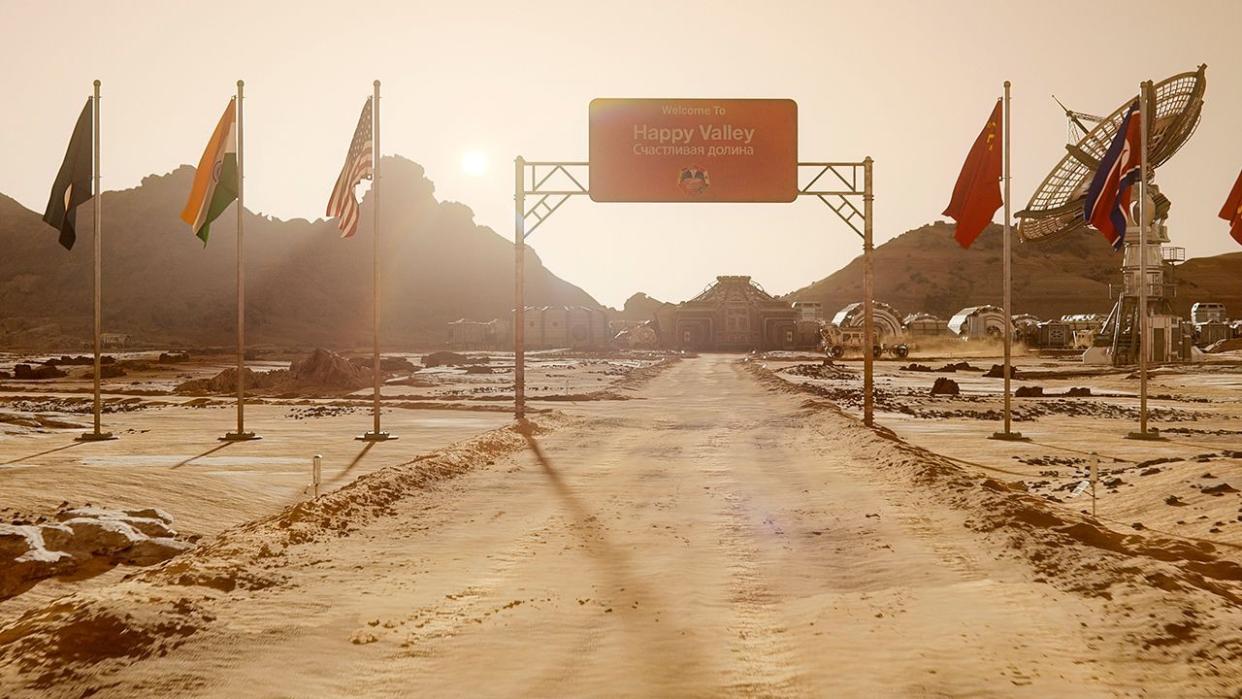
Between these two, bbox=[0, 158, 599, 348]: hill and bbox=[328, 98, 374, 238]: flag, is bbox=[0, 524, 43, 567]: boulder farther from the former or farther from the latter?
bbox=[0, 158, 599, 348]: hill

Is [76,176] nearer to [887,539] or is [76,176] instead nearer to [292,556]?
[292,556]

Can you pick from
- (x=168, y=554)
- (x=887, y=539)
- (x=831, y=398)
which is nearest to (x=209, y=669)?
(x=168, y=554)

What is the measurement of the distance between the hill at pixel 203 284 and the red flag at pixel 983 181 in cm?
12906

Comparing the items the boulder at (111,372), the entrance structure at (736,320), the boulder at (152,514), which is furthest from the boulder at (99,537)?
the entrance structure at (736,320)

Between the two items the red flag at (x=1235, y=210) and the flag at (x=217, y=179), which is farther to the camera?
the red flag at (x=1235, y=210)

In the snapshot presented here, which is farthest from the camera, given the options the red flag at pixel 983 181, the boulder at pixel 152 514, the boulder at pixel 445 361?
the boulder at pixel 445 361

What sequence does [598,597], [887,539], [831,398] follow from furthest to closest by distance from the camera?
[831,398]
[887,539]
[598,597]

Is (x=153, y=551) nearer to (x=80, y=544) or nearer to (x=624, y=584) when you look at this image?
(x=80, y=544)

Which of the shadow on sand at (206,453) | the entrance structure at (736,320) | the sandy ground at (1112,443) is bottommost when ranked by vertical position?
the shadow on sand at (206,453)

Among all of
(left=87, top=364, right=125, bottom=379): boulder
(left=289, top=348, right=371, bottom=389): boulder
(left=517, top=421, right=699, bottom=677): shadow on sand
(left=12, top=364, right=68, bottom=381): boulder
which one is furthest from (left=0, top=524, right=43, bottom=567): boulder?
(left=87, top=364, right=125, bottom=379): boulder

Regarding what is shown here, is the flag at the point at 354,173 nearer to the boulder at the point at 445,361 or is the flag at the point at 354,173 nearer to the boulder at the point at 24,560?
the boulder at the point at 24,560

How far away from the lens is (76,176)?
65.9ft

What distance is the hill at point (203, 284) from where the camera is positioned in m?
146

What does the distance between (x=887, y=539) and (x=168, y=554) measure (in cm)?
771
